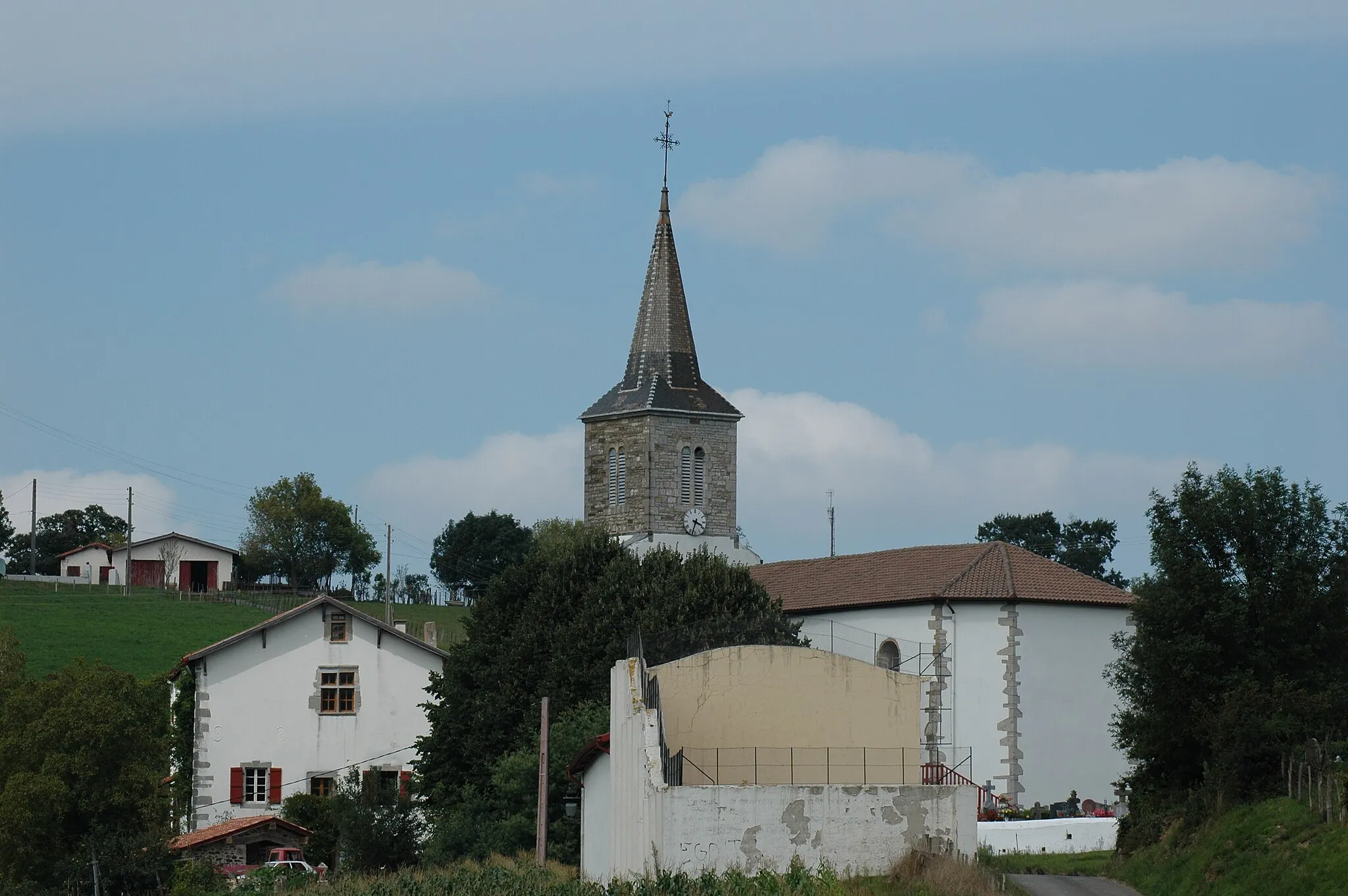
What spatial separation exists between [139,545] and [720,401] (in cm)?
4590

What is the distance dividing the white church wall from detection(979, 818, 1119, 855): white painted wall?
974 centimetres

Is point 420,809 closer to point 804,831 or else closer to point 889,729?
point 889,729

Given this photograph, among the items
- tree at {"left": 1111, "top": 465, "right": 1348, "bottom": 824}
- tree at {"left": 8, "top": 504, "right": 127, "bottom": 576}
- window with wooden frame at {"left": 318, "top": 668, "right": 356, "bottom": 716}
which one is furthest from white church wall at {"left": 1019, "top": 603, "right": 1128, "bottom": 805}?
tree at {"left": 8, "top": 504, "right": 127, "bottom": 576}

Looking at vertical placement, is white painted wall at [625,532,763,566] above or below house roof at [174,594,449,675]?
Answer: above

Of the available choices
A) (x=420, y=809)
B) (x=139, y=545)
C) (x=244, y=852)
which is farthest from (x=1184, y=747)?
(x=139, y=545)

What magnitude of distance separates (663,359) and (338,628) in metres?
29.0

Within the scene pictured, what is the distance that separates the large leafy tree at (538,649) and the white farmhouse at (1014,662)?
30.0ft

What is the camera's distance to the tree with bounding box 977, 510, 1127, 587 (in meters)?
112

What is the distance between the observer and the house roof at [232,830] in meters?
48.1

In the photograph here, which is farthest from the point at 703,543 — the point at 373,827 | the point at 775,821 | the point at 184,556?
→ the point at 775,821

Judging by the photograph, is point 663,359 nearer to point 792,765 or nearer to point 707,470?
point 707,470

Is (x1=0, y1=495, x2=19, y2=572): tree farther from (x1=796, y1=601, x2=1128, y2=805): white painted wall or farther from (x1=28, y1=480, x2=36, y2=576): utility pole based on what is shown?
(x1=796, y1=601, x2=1128, y2=805): white painted wall

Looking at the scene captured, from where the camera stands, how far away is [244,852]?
4866 centimetres

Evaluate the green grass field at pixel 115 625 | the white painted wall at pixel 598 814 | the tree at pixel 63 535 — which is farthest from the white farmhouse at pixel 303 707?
the tree at pixel 63 535
